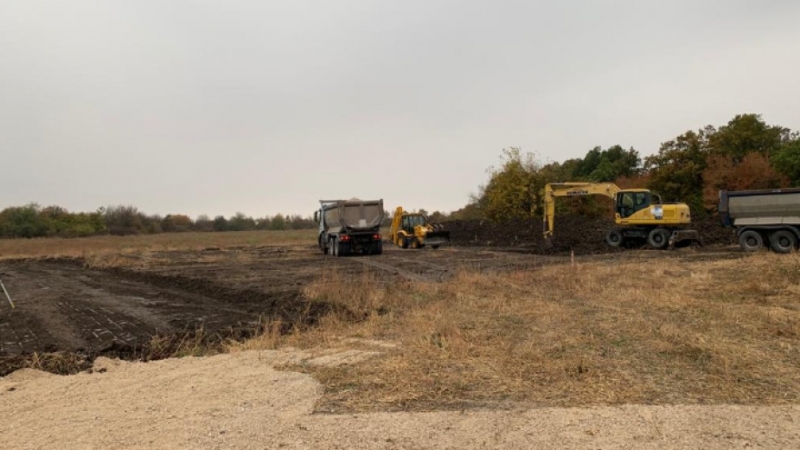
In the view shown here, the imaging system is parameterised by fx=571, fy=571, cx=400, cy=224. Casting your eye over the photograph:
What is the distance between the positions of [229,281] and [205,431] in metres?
13.7

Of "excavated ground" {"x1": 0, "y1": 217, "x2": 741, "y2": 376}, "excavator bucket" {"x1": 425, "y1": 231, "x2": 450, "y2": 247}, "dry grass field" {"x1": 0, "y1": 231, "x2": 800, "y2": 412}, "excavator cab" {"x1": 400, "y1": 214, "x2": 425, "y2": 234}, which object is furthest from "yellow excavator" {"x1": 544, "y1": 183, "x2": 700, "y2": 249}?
"excavator cab" {"x1": 400, "y1": 214, "x2": 425, "y2": 234}

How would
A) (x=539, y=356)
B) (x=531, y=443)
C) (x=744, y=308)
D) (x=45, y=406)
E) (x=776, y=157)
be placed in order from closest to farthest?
(x=531, y=443) → (x=45, y=406) → (x=539, y=356) → (x=744, y=308) → (x=776, y=157)

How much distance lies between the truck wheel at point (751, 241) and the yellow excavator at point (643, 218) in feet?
9.02

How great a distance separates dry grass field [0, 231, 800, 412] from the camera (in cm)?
555

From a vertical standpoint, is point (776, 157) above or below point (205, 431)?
above

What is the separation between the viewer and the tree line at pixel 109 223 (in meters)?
79.3

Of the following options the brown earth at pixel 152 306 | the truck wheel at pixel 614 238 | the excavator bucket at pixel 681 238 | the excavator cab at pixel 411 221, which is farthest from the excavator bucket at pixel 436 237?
the excavator bucket at pixel 681 238

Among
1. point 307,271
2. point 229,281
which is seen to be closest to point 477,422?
point 229,281

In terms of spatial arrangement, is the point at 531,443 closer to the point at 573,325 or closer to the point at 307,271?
the point at 573,325

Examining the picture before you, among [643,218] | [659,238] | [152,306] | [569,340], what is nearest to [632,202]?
[643,218]

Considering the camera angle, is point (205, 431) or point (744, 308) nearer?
point (205, 431)

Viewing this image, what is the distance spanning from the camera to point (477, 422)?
4750 mm

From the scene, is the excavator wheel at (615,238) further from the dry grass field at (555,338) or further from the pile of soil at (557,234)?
the dry grass field at (555,338)

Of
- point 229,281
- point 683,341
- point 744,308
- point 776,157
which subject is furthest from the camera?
point 776,157
